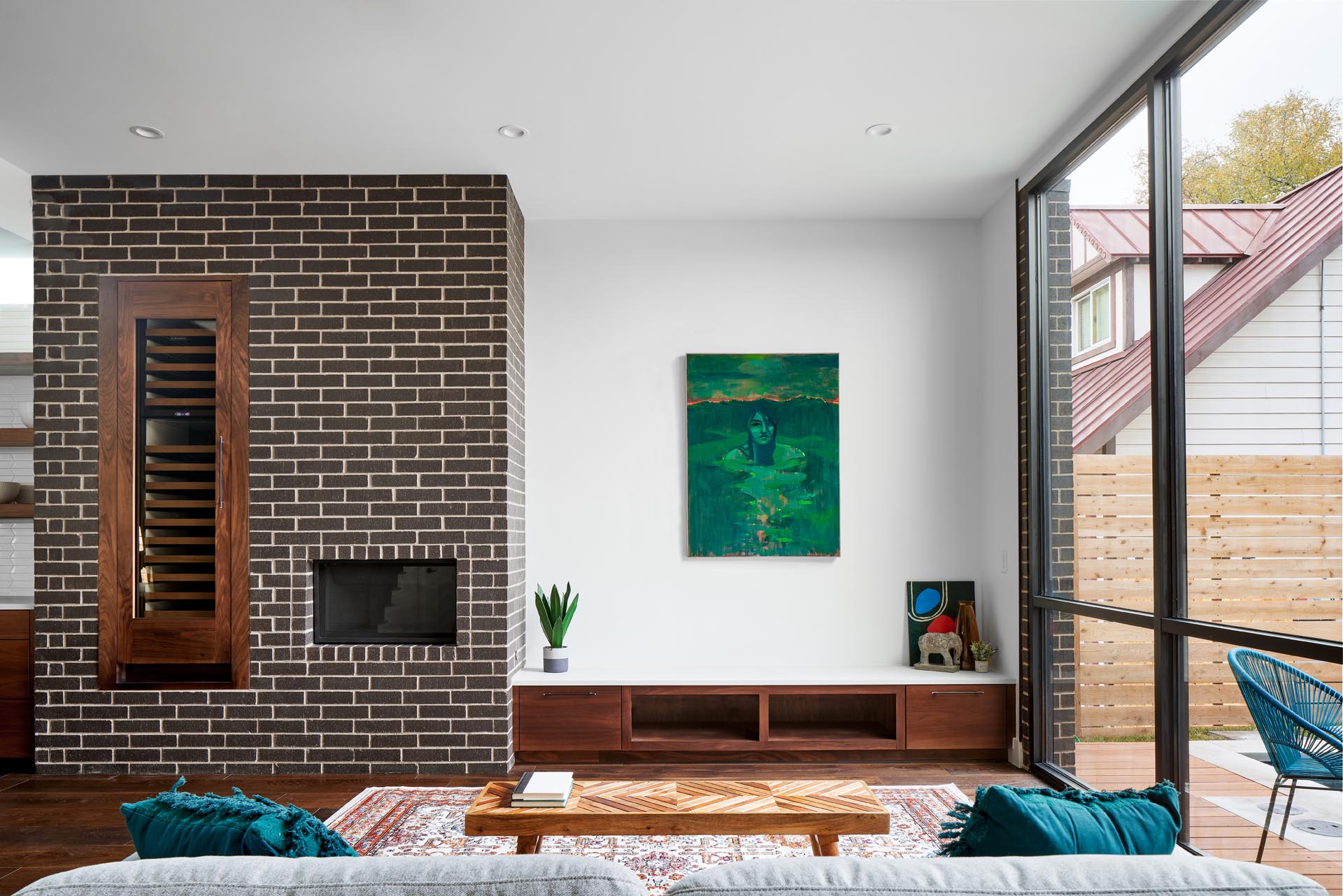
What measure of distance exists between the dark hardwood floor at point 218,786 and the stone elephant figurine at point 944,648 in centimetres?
48

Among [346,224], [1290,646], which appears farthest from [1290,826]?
[346,224]

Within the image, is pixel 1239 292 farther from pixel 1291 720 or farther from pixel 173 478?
pixel 173 478

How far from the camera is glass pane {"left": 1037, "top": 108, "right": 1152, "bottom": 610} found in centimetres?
323

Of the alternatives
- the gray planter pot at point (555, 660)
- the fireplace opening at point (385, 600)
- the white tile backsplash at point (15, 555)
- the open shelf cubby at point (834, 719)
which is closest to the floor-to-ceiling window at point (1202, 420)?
the open shelf cubby at point (834, 719)

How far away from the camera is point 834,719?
4785 mm

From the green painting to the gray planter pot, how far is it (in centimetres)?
84

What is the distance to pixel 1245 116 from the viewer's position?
265 cm

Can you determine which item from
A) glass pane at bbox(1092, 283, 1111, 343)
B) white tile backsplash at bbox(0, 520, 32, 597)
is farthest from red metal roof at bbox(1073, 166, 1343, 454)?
white tile backsplash at bbox(0, 520, 32, 597)

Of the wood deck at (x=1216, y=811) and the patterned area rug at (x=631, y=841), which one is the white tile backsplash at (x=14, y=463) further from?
the wood deck at (x=1216, y=811)

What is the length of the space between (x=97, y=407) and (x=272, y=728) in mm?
1656

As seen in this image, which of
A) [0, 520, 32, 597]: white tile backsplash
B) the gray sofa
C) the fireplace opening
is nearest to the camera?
the gray sofa

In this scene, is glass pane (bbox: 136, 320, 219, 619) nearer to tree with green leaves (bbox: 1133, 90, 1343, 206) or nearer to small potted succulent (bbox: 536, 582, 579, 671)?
small potted succulent (bbox: 536, 582, 579, 671)

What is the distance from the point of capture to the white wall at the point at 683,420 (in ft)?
15.9

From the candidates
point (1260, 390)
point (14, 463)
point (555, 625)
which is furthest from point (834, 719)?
point (14, 463)
